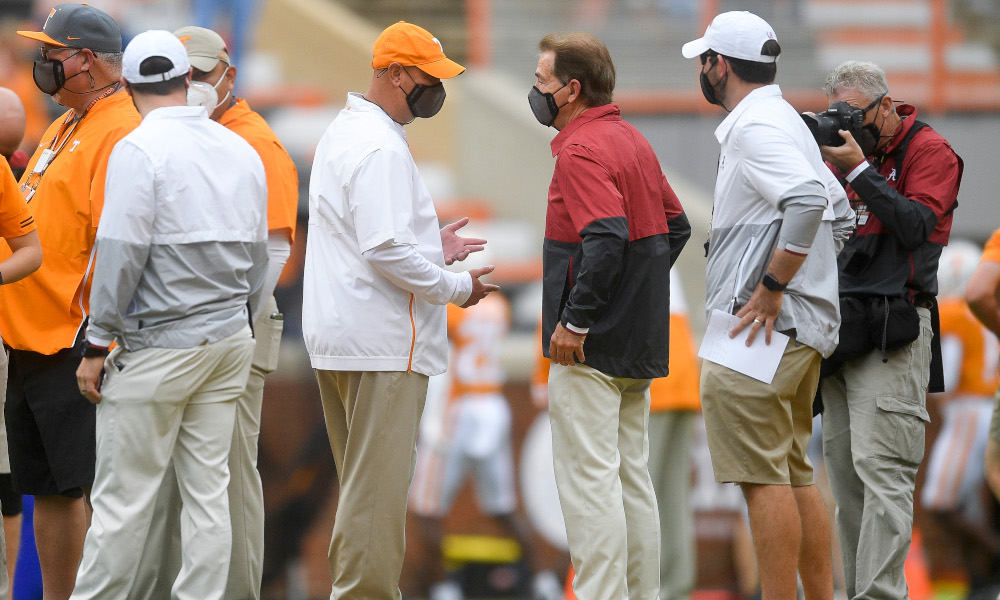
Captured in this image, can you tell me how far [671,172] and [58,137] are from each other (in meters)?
→ 4.94

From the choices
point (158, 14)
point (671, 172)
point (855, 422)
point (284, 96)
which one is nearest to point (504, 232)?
point (671, 172)

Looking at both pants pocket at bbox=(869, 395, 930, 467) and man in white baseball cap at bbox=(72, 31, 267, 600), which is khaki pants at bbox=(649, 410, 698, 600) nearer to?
→ pants pocket at bbox=(869, 395, 930, 467)

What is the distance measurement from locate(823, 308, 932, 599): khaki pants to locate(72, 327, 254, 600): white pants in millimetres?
1982

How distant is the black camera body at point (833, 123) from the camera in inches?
151

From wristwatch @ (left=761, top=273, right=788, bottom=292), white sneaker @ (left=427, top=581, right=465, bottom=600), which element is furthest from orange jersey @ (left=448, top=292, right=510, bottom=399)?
wristwatch @ (left=761, top=273, right=788, bottom=292)

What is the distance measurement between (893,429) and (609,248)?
1.19 metres

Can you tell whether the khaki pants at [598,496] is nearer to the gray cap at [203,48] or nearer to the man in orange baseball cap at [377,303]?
the man in orange baseball cap at [377,303]

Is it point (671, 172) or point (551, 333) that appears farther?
point (671, 172)

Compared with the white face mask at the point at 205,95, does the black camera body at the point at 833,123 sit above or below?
below

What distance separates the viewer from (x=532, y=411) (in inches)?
273

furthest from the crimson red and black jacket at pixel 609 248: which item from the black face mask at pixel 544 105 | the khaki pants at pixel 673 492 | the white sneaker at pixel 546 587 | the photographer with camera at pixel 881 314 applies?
the white sneaker at pixel 546 587

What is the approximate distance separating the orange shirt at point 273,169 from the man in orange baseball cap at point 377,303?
1.44 feet

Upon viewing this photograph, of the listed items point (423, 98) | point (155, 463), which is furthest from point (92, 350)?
point (423, 98)

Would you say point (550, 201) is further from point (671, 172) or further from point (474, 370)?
point (671, 172)
